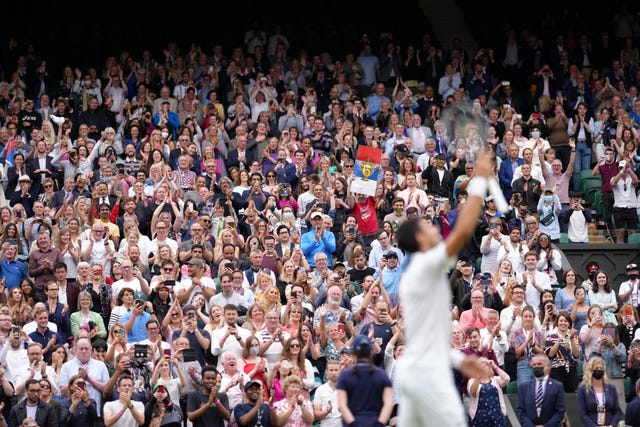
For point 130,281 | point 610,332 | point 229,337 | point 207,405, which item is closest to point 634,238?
point 610,332

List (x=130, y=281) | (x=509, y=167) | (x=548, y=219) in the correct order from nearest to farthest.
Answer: (x=130, y=281) < (x=548, y=219) < (x=509, y=167)

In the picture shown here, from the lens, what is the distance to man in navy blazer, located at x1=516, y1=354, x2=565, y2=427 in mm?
15109

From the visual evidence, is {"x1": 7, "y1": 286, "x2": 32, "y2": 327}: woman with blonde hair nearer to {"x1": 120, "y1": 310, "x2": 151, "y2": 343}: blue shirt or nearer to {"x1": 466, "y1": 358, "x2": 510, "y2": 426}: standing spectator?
{"x1": 120, "y1": 310, "x2": 151, "y2": 343}: blue shirt

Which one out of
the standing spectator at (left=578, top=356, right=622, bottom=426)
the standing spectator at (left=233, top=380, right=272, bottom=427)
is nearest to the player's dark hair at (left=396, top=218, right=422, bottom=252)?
the standing spectator at (left=233, top=380, right=272, bottom=427)

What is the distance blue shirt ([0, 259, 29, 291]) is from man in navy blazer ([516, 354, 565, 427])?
751 centimetres

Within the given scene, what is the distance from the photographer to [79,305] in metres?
17.0

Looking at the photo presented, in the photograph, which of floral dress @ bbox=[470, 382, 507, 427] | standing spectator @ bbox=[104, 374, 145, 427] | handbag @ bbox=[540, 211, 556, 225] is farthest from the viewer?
handbag @ bbox=[540, 211, 556, 225]

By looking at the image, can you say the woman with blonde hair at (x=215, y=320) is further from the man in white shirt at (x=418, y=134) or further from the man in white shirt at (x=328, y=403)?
the man in white shirt at (x=418, y=134)

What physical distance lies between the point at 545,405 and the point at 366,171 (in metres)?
6.41

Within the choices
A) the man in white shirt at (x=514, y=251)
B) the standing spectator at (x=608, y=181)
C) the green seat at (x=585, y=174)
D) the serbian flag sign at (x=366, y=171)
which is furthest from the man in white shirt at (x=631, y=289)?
the serbian flag sign at (x=366, y=171)

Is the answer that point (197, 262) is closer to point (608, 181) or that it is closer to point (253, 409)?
point (253, 409)

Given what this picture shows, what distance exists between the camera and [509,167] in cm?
2175

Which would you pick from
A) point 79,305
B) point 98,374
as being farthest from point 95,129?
point 98,374

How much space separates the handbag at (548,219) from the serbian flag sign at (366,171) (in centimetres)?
289
